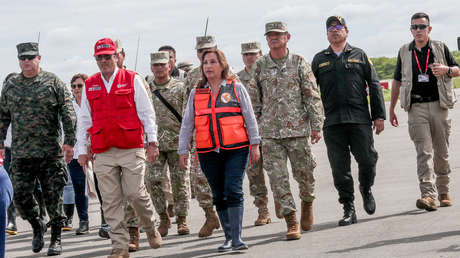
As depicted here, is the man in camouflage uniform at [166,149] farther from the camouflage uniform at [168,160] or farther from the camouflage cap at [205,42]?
the camouflage cap at [205,42]

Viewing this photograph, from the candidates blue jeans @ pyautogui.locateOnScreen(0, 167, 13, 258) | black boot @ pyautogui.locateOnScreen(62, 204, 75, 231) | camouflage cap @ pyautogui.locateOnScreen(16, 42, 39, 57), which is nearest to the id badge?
camouflage cap @ pyautogui.locateOnScreen(16, 42, 39, 57)

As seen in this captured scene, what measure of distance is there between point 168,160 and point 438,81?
11.7ft

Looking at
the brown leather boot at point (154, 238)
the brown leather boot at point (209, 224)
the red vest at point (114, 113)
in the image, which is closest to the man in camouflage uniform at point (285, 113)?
the brown leather boot at point (209, 224)

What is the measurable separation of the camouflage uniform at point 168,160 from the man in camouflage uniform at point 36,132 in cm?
120

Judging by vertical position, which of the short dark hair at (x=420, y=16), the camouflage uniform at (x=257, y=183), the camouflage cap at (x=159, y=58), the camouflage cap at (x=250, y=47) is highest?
the short dark hair at (x=420, y=16)

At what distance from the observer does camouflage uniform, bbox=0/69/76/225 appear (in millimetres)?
9820

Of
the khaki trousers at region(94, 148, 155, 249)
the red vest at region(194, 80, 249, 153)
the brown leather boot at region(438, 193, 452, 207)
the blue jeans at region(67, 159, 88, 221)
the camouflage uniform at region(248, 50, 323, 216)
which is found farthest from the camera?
the blue jeans at region(67, 159, 88, 221)

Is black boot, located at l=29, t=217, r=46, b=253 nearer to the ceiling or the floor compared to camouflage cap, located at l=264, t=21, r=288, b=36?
nearer to the floor

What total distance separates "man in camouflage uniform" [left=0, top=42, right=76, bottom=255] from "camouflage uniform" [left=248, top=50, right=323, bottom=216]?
7.50 ft

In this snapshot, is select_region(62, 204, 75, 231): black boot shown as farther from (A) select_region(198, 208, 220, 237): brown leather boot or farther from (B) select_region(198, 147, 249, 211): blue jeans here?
(B) select_region(198, 147, 249, 211): blue jeans

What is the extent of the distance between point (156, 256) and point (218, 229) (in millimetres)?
1876

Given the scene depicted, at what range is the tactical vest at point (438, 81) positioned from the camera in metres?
10.5

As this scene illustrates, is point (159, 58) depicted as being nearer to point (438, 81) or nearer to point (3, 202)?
point (438, 81)

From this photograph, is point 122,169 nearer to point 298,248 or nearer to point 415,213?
point 298,248
